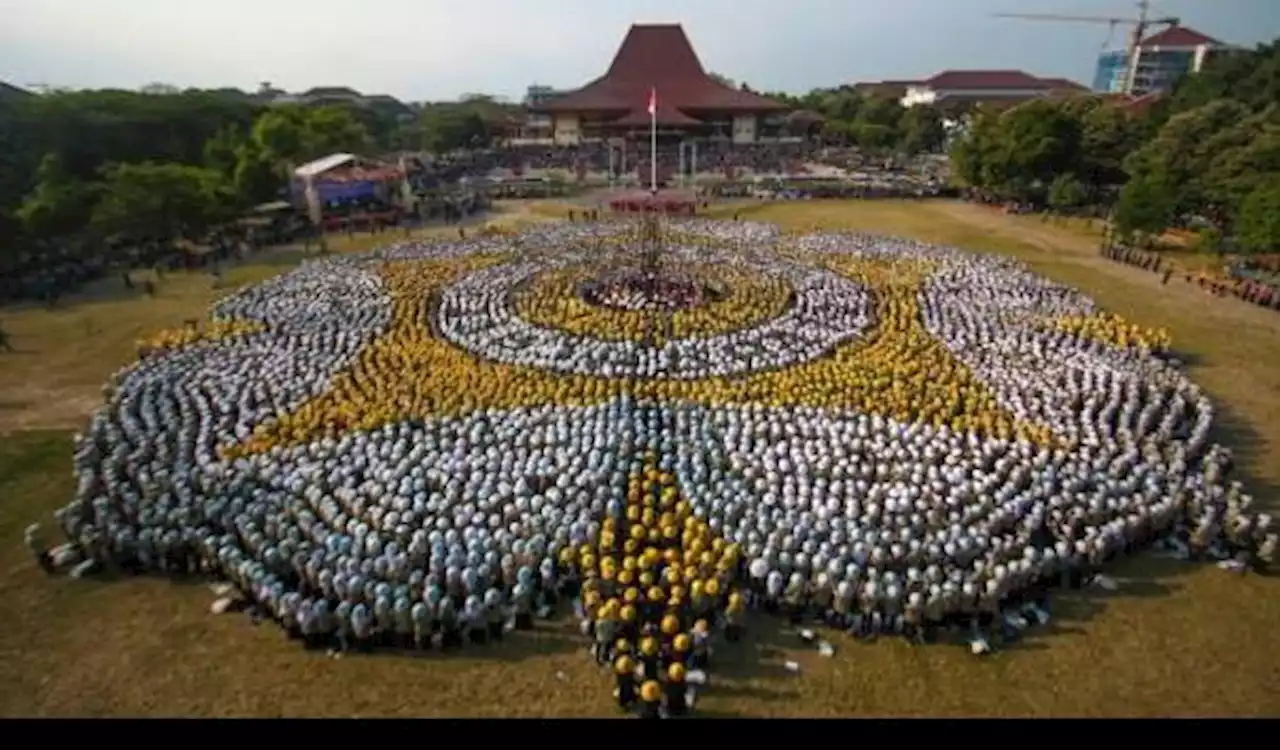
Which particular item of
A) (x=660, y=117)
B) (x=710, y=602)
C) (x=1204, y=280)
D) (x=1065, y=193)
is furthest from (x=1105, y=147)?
(x=710, y=602)

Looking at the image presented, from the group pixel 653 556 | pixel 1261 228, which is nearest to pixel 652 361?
pixel 653 556

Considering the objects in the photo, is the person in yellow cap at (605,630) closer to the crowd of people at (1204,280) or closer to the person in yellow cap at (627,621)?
the person in yellow cap at (627,621)

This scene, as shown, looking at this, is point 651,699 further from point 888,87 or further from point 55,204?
point 888,87

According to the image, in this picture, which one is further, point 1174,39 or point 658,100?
point 1174,39

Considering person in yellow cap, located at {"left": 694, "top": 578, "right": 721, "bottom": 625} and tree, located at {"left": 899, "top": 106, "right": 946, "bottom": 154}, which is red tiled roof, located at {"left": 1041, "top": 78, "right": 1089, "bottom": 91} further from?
person in yellow cap, located at {"left": 694, "top": 578, "right": 721, "bottom": 625}

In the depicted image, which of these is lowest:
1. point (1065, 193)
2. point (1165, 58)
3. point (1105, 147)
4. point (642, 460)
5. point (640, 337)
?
point (642, 460)

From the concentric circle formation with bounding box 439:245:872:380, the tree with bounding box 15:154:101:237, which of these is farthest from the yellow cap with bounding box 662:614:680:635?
the tree with bounding box 15:154:101:237

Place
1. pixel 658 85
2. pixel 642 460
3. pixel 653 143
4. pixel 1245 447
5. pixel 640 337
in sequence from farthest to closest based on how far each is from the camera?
pixel 658 85, pixel 653 143, pixel 640 337, pixel 1245 447, pixel 642 460
